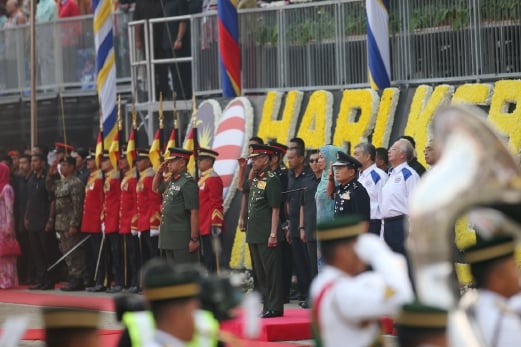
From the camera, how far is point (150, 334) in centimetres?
761

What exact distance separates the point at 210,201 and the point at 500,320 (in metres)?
12.4

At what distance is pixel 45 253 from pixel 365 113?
6.30 m

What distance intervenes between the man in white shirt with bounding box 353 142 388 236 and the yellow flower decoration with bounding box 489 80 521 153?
157 cm

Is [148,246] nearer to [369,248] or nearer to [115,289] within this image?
[115,289]

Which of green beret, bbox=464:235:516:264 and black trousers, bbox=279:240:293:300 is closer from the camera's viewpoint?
green beret, bbox=464:235:516:264

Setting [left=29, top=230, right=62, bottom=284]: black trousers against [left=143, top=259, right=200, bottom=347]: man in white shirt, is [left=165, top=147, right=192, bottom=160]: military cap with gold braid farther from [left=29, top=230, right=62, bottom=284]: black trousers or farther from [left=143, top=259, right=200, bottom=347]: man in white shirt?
[left=143, top=259, right=200, bottom=347]: man in white shirt

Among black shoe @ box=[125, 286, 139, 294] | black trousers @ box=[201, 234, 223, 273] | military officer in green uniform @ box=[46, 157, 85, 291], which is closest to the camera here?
black trousers @ box=[201, 234, 223, 273]

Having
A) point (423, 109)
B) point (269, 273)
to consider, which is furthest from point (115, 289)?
point (423, 109)

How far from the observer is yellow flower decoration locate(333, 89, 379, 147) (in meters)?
19.4

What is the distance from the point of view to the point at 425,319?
672cm

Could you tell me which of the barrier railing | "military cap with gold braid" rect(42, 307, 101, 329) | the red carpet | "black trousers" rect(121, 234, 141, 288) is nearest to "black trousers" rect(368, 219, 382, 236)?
the barrier railing

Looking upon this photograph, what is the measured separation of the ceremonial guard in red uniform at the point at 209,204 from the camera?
64.1ft

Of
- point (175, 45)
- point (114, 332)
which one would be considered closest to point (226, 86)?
point (175, 45)

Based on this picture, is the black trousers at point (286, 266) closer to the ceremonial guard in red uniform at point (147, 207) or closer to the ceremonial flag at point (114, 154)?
the ceremonial guard in red uniform at point (147, 207)
